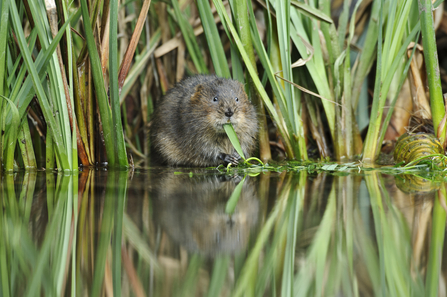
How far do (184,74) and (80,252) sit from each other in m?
3.86

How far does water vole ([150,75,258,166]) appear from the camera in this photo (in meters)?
3.39

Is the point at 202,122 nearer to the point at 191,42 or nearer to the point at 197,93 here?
the point at 197,93

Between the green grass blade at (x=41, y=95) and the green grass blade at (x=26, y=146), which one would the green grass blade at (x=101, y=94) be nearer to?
the green grass blade at (x=41, y=95)

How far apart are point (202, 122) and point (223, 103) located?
275 mm

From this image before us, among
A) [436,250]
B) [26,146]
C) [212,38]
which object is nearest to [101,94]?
[26,146]

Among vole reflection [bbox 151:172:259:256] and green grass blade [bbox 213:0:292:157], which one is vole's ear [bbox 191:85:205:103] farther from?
vole reflection [bbox 151:172:259:256]

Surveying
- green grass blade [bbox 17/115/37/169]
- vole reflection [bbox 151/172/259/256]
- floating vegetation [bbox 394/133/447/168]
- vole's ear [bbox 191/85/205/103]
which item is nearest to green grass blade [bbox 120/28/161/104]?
vole's ear [bbox 191/85/205/103]

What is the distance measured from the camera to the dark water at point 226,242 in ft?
3.10

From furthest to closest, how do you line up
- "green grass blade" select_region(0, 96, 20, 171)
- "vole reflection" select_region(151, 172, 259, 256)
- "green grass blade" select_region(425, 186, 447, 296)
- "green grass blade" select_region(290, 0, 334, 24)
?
"green grass blade" select_region(290, 0, 334, 24) < "green grass blade" select_region(0, 96, 20, 171) < "vole reflection" select_region(151, 172, 259, 256) < "green grass blade" select_region(425, 186, 447, 296)

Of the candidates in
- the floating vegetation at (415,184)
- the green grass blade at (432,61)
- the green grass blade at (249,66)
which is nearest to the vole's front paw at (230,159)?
the green grass blade at (249,66)

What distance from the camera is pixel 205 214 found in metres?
Answer: 1.55

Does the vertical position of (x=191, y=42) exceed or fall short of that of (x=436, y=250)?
it exceeds it

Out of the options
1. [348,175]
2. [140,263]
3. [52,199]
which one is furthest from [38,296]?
[348,175]

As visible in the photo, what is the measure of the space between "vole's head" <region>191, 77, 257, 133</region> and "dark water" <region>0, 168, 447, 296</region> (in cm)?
136
